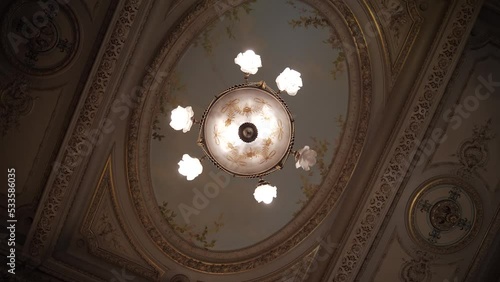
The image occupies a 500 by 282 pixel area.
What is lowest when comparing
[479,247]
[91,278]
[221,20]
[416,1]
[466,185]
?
[91,278]

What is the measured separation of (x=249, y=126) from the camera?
179 inches

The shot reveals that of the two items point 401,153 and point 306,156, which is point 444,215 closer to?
point 401,153

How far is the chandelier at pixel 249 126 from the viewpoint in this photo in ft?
14.9

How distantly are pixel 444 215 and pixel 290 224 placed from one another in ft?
6.48

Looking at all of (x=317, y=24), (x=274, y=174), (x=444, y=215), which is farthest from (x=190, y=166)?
(x=444, y=215)

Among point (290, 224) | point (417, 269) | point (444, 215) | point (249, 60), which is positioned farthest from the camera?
point (290, 224)

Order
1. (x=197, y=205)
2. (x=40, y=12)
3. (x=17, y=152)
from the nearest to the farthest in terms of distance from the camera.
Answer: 1. (x=40, y=12)
2. (x=17, y=152)
3. (x=197, y=205)

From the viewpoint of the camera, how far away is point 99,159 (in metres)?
5.91

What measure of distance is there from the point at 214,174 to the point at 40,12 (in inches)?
110

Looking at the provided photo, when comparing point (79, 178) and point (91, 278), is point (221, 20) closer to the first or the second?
point (79, 178)

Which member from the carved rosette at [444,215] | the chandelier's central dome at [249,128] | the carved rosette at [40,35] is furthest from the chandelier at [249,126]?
the carved rosette at [444,215]

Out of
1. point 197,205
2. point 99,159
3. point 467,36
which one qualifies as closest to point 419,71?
point 467,36

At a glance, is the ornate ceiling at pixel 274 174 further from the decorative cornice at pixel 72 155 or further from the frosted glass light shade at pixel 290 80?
the frosted glass light shade at pixel 290 80

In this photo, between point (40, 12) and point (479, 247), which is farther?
point (479, 247)
